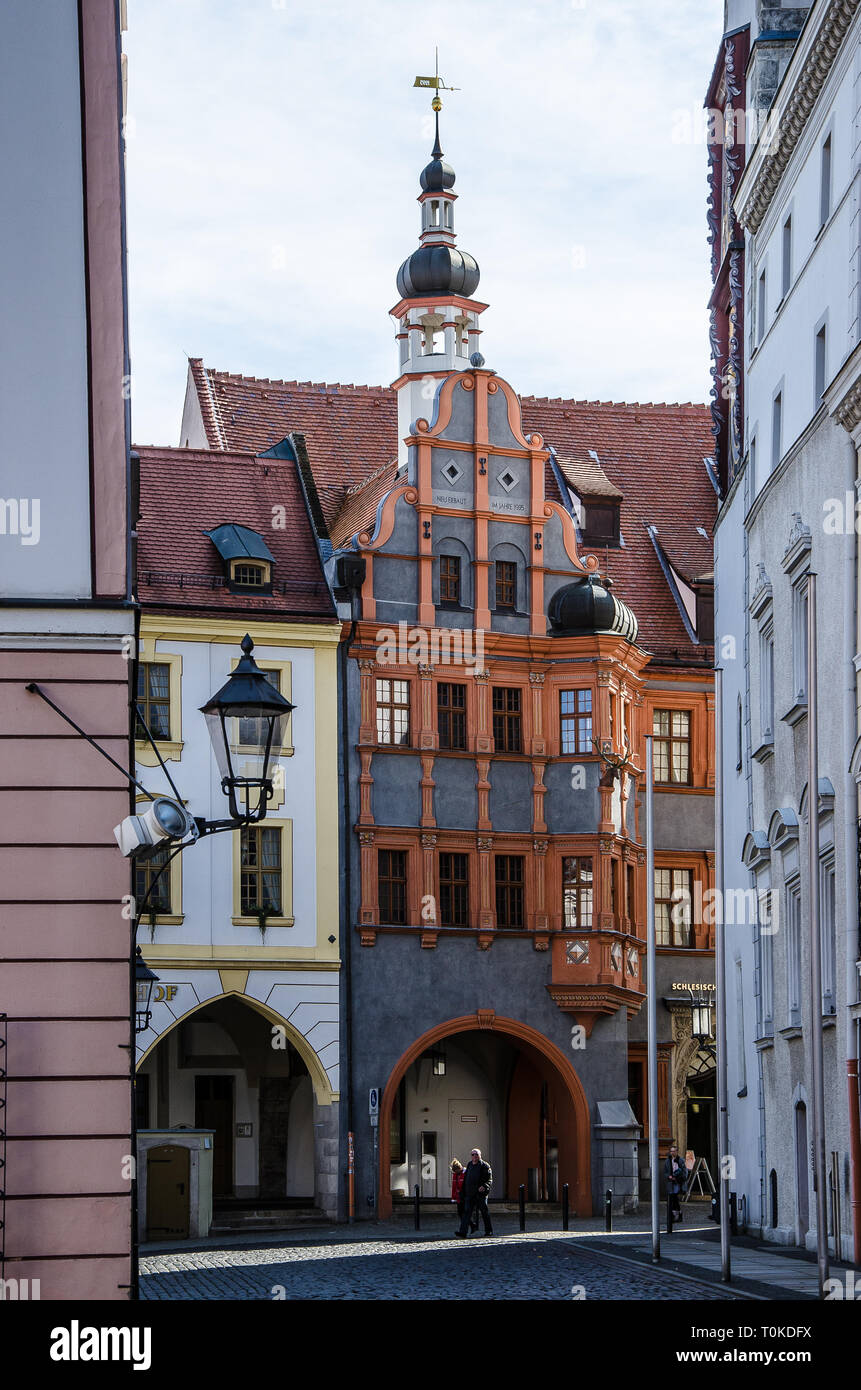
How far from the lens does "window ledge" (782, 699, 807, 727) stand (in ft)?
101

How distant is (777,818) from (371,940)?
12.9 metres

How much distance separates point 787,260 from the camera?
113 ft

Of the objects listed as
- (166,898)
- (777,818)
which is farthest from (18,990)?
(166,898)

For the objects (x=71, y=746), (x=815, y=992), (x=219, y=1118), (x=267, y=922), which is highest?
(x=267, y=922)

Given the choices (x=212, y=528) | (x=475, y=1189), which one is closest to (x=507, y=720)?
(x=212, y=528)

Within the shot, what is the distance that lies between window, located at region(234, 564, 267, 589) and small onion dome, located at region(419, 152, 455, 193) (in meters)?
10.9

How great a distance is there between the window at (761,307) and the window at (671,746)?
43.6ft

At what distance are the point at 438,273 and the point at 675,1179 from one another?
2046 cm

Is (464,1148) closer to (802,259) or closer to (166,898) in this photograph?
(166,898)

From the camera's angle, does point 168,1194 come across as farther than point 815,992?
Yes

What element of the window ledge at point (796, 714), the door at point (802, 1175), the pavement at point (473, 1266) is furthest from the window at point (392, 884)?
the window ledge at point (796, 714)

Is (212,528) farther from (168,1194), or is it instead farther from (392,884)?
(168,1194)

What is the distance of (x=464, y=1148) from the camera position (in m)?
47.3

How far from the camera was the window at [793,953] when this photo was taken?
32094 millimetres
